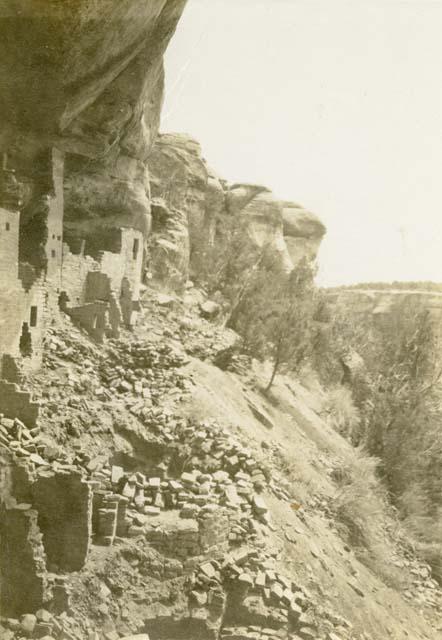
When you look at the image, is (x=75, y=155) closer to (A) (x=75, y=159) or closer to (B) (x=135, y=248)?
(A) (x=75, y=159)

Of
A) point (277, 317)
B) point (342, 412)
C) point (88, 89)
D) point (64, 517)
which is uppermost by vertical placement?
point (88, 89)

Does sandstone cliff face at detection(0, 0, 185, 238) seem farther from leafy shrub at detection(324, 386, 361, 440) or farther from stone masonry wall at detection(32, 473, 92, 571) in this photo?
leafy shrub at detection(324, 386, 361, 440)

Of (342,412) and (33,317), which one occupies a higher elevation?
(33,317)

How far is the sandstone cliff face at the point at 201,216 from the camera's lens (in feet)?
76.0

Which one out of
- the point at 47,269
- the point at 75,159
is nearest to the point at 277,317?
the point at 75,159

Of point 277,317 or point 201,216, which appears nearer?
point 277,317

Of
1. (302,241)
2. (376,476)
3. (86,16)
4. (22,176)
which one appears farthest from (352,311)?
(86,16)

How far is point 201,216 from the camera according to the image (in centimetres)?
2739

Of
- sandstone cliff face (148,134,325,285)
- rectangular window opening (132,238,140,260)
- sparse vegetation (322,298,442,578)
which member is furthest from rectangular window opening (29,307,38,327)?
sparse vegetation (322,298,442,578)

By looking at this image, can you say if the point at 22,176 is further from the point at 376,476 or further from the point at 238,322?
the point at 376,476

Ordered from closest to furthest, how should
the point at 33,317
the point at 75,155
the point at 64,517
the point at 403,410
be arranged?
the point at 64,517 → the point at 33,317 → the point at 75,155 → the point at 403,410

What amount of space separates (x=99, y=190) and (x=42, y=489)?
394 inches

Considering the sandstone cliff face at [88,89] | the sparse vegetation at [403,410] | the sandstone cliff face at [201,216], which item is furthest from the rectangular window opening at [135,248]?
the sparse vegetation at [403,410]

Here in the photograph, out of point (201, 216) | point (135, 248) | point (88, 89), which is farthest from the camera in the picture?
point (201, 216)
